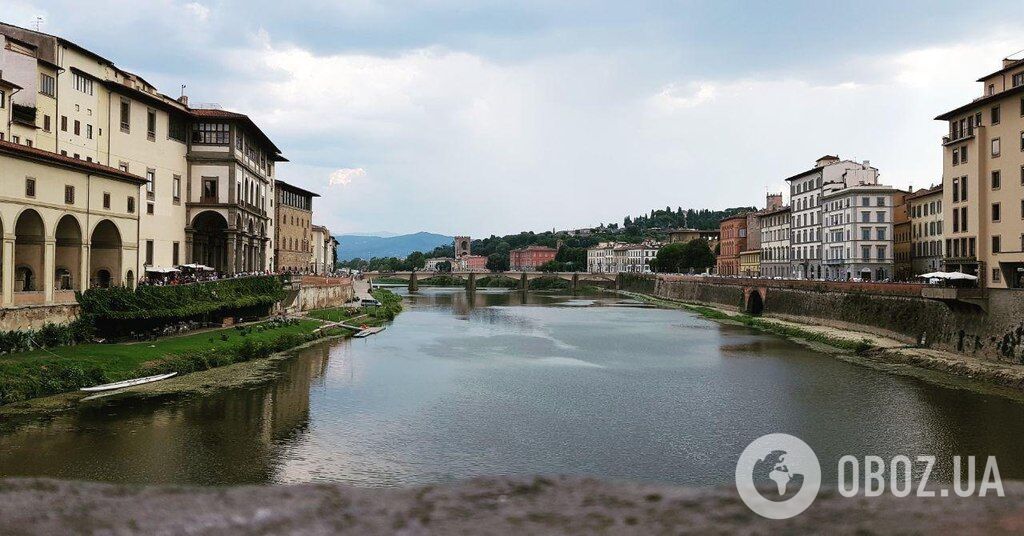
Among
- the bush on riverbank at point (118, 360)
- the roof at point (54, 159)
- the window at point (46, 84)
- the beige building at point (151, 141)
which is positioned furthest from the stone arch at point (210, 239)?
the window at point (46, 84)

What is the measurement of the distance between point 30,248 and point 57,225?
1707mm

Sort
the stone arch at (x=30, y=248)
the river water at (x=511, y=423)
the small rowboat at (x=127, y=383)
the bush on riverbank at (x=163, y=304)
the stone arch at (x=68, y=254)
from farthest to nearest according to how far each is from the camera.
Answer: the stone arch at (x=68, y=254) < the bush on riverbank at (x=163, y=304) < the stone arch at (x=30, y=248) < the small rowboat at (x=127, y=383) < the river water at (x=511, y=423)

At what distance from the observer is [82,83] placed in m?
36.8

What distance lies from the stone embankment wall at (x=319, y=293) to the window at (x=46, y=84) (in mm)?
22645

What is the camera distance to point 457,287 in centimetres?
15638

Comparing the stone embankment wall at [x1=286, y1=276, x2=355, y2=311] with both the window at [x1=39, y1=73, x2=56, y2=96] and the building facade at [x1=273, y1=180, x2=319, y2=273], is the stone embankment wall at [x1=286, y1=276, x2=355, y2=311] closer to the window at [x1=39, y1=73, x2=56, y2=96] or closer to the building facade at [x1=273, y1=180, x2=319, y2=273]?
the building facade at [x1=273, y1=180, x2=319, y2=273]

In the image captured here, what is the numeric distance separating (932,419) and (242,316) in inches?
1531

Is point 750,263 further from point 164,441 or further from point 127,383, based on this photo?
point 164,441

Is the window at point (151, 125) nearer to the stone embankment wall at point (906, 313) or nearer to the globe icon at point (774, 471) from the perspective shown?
the globe icon at point (774, 471)

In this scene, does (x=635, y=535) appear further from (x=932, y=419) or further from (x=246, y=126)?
(x=246, y=126)

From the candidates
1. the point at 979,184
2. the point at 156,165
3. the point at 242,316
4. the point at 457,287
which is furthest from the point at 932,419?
the point at 457,287

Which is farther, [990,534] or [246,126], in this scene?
[246,126]

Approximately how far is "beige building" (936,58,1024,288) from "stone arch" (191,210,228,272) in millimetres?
45456

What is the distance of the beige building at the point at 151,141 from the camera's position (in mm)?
33969
